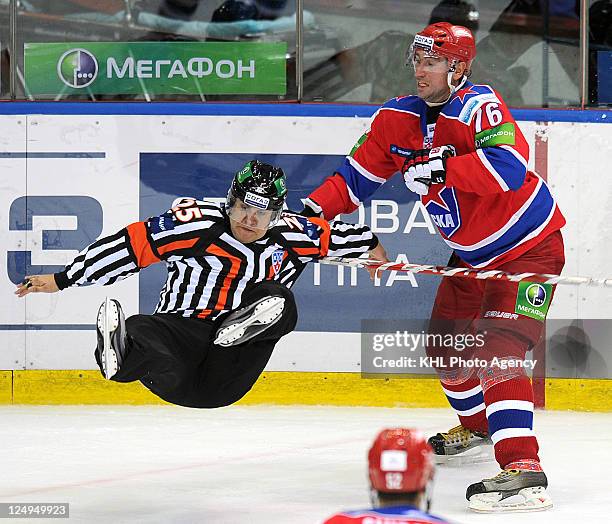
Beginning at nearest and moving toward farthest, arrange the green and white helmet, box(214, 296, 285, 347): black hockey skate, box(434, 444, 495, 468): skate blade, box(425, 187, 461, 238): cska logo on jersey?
box(214, 296, 285, 347): black hockey skate
the green and white helmet
box(425, 187, 461, 238): cska logo on jersey
box(434, 444, 495, 468): skate blade

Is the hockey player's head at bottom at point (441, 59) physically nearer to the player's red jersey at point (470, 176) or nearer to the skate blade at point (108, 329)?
the player's red jersey at point (470, 176)

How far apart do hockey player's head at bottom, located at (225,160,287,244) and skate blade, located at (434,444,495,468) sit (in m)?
1.17

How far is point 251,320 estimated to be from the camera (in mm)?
3369

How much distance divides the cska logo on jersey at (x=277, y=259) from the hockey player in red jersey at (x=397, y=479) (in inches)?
72.0

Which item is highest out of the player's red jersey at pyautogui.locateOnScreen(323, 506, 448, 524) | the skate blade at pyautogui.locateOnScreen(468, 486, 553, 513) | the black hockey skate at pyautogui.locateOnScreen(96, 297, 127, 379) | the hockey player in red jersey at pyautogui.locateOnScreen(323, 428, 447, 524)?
the black hockey skate at pyautogui.locateOnScreen(96, 297, 127, 379)

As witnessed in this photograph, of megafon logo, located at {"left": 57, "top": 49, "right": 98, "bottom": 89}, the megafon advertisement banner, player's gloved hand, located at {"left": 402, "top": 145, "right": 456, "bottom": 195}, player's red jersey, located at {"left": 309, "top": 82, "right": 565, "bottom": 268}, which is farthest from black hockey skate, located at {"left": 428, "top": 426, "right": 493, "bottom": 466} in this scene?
megafon logo, located at {"left": 57, "top": 49, "right": 98, "bottom": 89}

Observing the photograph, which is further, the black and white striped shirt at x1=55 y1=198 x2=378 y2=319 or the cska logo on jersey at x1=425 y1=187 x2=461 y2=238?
the cska logo on jersey at x1=425 y1=187 x2=461 y2=238

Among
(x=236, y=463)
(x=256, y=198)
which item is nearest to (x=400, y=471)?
(x=256, y=198)

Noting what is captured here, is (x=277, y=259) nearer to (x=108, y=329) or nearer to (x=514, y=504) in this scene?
(x=108, y=329)

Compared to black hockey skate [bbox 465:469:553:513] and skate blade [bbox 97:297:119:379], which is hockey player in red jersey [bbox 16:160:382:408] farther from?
black hockey skate [bbox 465:469:553:513]

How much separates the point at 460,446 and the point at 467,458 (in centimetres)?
5

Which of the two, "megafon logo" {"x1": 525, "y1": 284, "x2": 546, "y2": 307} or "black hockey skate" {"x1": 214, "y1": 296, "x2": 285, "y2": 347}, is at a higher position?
"megafon logo" {"x1": 525, "y1": 284, "x2": 546, "y2": 307}

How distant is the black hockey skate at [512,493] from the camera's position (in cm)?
357

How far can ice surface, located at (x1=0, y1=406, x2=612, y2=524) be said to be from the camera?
358 centimetres
